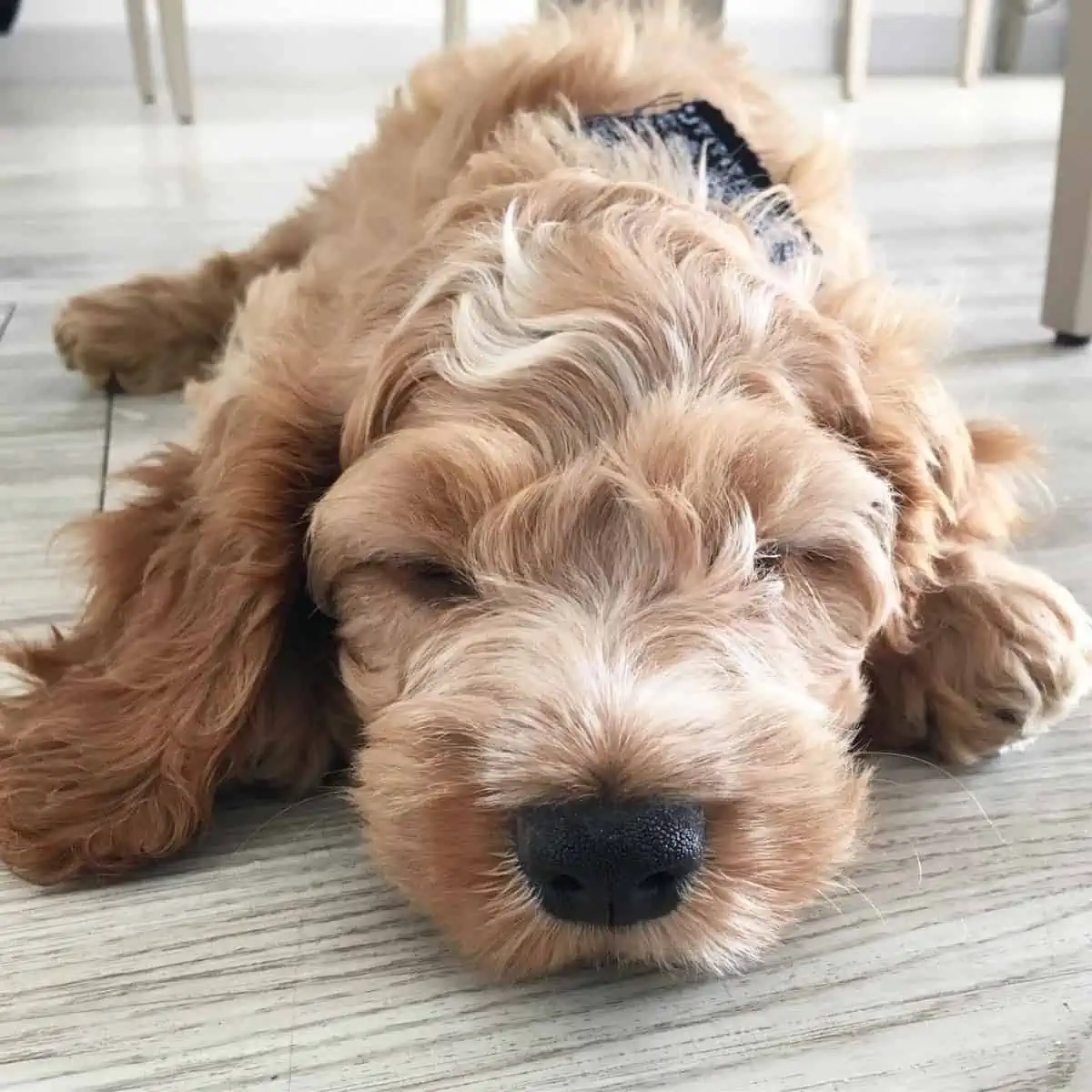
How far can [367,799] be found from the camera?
115cm

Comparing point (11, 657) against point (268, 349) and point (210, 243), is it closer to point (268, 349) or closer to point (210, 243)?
point (268, 349)

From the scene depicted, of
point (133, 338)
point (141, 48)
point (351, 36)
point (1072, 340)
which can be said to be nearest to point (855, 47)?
point (351, 36)

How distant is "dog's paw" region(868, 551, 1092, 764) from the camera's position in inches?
54.7

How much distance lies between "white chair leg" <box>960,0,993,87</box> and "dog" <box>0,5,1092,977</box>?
234 inches

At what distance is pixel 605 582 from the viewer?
3.82ft

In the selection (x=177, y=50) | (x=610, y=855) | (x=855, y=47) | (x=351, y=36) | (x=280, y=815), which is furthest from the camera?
(x=351, y=36)

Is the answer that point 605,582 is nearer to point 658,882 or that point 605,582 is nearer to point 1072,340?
point 658,882

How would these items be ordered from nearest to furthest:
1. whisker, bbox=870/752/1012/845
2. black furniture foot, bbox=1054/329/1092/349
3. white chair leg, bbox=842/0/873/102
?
whisker, bbox=870/752/1012/845
black furniture foot, bbox=1054/329/1092/349
white chair leg, bbox=842/0/873/102

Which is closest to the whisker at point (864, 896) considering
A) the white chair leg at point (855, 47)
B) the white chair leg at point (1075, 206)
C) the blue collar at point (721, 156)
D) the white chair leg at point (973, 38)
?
the blue collar at point (721, 156)

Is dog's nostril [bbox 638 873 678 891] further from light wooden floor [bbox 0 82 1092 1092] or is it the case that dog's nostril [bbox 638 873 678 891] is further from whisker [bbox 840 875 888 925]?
whisker [bbox 840 875 888 925]

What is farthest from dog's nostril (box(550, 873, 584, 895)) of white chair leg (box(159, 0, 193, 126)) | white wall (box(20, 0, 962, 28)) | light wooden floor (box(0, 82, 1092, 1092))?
white wall (box(20, 0, 962, 28))

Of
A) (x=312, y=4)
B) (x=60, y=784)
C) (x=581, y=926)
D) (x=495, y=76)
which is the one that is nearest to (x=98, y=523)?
(x=60, y=784)

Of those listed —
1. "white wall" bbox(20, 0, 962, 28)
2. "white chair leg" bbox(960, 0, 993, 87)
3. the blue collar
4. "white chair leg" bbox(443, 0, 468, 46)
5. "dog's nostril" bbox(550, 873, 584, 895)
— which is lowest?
"white chair leg" bbox(960, 0, 993, 87)

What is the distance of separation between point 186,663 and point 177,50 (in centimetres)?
491
